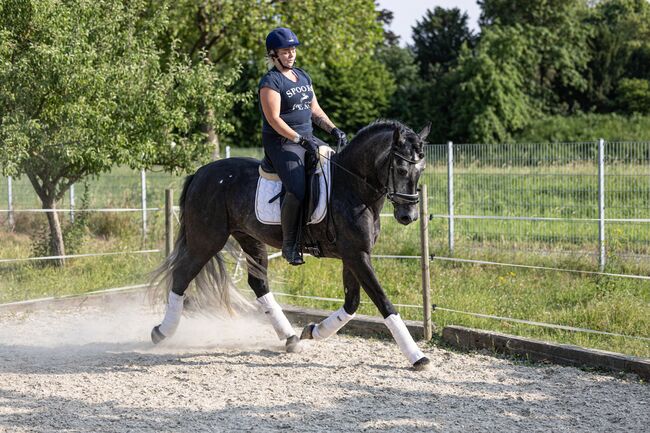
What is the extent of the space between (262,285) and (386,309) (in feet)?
5.14

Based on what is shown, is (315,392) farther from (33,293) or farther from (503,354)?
(33,293)

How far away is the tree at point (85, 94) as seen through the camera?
1159cm

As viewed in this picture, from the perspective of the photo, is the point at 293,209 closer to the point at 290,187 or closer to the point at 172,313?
the point at 290,187

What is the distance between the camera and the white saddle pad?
7.24 m

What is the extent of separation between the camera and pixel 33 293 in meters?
11.3

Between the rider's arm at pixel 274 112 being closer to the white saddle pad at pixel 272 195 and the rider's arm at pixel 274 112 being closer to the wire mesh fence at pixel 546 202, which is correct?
the white saddle pad at pixel 272 195

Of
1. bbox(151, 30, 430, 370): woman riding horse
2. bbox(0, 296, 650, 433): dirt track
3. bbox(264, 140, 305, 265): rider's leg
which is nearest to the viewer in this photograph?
bbox(0, 296, 650, 433): dirt track

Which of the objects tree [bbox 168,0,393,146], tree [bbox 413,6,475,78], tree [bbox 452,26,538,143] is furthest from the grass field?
tree [bbox 413,6,475,78]

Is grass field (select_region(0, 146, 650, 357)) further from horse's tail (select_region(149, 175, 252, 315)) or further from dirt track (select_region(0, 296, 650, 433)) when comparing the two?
horse's tail (select_region(149, 175, 252, 315))

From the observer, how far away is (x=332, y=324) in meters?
7.64

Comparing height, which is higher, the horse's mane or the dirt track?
the horse's mane

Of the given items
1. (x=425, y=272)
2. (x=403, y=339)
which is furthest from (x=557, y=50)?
(x=403, y=339)

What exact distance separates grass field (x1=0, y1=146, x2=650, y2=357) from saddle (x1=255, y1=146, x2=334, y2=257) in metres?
2.43

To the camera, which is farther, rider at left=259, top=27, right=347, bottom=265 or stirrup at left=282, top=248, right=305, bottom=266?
stirrup at left=282, top=248, right=305, bottom=266
